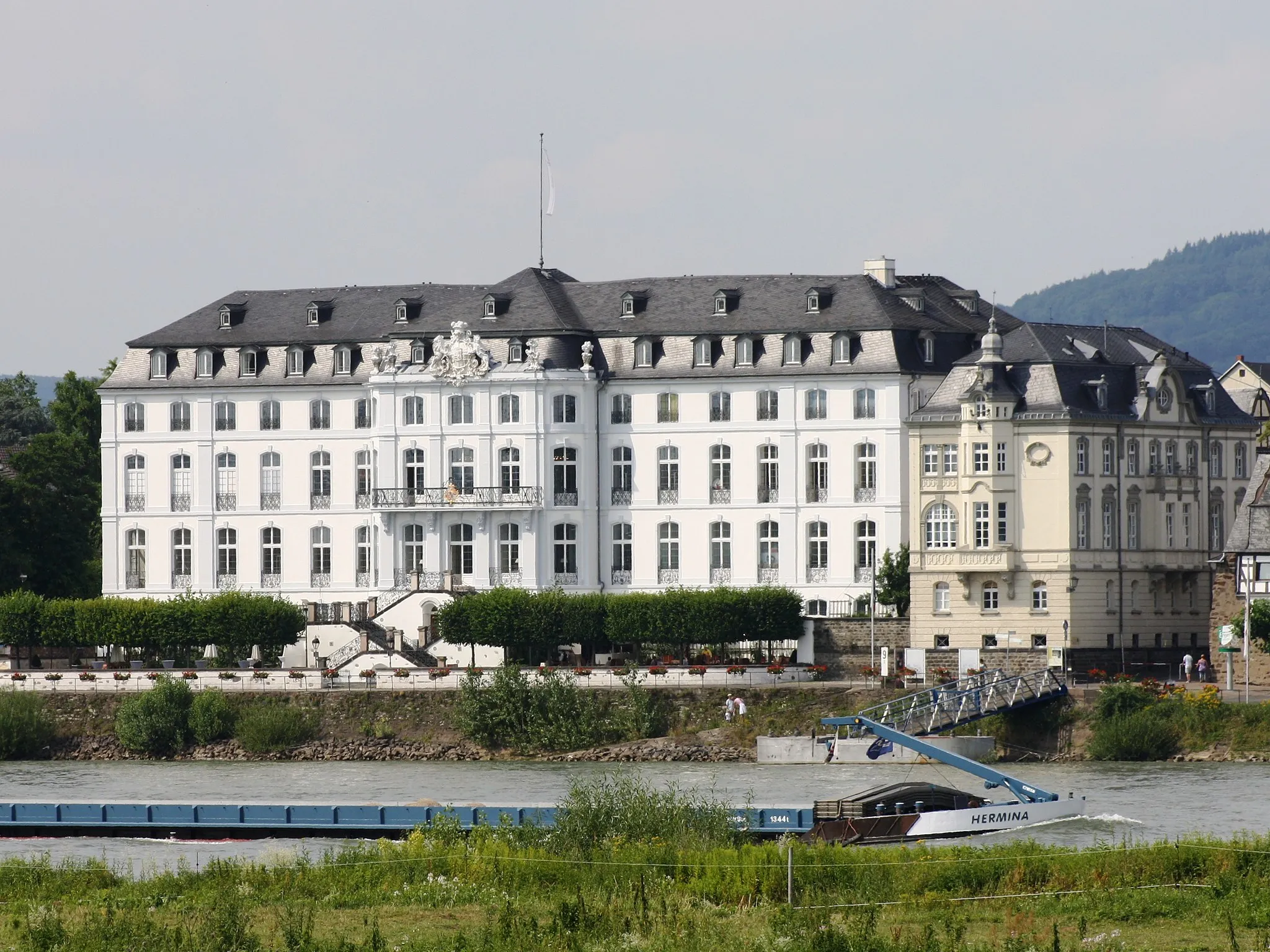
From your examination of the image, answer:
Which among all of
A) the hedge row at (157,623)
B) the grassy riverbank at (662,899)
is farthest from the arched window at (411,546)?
the grassy riverbank at (662,899)

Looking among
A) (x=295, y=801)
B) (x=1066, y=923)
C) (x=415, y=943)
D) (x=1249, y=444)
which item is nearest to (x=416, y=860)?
(x=415, y=943)

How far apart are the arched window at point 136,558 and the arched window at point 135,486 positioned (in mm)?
864

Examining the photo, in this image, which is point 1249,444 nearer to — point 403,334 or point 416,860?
point 403,334

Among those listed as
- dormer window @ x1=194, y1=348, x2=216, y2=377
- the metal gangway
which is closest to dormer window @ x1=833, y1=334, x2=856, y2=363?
the metal gangway

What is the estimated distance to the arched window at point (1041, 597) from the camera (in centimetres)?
8956

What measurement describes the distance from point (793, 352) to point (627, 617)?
11789 mm

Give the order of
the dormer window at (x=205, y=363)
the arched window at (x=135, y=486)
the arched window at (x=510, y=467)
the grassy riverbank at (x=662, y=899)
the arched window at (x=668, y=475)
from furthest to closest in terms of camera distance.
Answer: the arched window at (x=135, y=486) < the dormer window at (x=205, y=363) < the arched window at (x=510, y=467) < the arched window at (x=668, y=475) < the grassy riverbank at (x=662, y=899)

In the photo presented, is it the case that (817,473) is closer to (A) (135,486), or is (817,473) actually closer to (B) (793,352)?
(B) (793,352)

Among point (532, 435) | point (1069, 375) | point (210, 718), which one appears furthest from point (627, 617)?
point (1069, 375)

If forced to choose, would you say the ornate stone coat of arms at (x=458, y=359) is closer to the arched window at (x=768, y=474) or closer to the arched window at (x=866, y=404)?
the arched window at (x=768, y=474)

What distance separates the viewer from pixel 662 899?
1583 inches

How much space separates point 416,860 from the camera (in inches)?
1813

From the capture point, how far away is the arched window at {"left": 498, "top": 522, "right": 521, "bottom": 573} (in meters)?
97.9

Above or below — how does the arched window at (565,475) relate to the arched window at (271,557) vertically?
above
